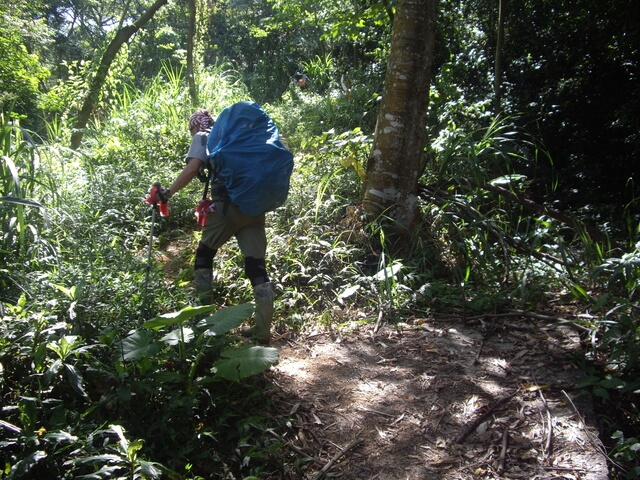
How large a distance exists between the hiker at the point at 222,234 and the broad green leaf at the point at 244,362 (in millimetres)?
893

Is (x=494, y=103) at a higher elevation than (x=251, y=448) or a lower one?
higher

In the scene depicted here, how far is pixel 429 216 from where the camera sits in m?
4.86

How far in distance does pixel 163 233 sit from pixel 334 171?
1.98 meters

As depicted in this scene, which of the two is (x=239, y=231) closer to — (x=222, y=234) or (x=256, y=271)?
(x=222, y=234)

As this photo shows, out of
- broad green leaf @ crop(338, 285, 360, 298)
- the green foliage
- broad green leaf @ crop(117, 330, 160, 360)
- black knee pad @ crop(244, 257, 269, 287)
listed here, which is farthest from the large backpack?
the green foliage

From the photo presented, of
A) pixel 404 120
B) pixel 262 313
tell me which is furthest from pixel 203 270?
pixel 404 120

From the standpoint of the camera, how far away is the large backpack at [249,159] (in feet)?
11.8

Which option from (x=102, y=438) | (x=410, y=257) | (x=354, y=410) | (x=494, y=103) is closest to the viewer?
(x=102, y=438)

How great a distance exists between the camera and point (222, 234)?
3871 mm

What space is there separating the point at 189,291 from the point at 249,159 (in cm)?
114

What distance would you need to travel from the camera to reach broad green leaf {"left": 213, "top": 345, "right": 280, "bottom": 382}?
272cm

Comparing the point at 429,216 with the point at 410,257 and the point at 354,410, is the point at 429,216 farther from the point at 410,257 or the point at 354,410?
the point at 354,410

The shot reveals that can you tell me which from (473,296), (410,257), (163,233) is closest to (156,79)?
(163,233)

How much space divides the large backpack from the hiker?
0.10 metres
